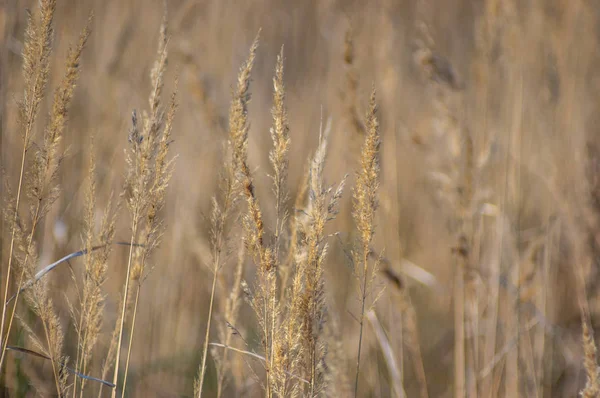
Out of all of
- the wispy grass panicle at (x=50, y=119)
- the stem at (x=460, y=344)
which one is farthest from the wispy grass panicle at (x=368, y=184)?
the stem at (x=460, y=344)

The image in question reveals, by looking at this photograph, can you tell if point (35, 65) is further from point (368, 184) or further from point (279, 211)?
point (368, 184)

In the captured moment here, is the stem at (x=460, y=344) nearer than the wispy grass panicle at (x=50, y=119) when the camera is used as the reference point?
No

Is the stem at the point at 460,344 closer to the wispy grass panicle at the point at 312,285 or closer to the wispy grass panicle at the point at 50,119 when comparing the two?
the wispy grass panicle at the point at 312,285

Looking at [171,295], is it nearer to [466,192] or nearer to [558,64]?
[466,192]

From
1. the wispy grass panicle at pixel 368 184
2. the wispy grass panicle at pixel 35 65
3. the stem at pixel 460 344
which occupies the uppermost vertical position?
the wispy grass panicle at pixel 35 65

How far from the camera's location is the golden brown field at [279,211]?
0.98 meters

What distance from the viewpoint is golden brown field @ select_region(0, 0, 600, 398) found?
3.22 feet

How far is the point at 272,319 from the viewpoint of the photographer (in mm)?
1002

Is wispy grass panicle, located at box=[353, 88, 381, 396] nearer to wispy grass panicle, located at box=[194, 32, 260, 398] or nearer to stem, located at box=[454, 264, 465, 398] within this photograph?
wispy grass panicle, located at box=[194, 32, 260, 398]

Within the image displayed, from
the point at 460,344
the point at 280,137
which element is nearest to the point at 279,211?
the point at 280,137

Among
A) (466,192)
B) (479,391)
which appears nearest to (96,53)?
(466,192)

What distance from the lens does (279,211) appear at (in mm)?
964

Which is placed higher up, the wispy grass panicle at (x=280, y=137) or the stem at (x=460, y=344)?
the wispy grass panicle at (x=280, y=137)

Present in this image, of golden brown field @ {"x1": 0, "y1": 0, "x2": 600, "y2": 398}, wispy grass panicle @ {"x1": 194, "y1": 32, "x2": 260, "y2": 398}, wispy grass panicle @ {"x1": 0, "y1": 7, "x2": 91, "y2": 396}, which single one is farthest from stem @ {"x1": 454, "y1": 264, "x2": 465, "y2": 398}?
wispy grass panicle @ {"x1": 0, "y1": 7, "x2": 91, "y2": 396}
